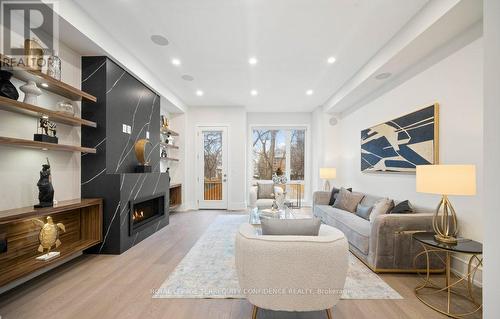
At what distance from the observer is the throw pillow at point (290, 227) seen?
5.27 ft

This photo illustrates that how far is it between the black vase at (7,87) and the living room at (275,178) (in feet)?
0.05

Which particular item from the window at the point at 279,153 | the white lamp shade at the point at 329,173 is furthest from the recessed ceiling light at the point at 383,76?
the window at the point at 279,153

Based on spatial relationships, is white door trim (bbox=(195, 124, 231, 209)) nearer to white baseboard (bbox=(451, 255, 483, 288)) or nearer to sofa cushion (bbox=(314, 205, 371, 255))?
sofa cushion (bbox=(314, 205, 371, 255))

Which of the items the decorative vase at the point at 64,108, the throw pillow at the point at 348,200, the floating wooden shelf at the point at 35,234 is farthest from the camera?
the throw pillow at the point at 348,200

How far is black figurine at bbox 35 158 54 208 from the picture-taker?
2.25 meters

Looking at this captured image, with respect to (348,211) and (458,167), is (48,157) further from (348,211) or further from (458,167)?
(348,211)

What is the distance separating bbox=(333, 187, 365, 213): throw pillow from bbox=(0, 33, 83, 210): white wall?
4.36 metres

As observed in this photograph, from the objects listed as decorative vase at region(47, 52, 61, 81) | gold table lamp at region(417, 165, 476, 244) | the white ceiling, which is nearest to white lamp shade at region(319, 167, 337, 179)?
the white ceiling

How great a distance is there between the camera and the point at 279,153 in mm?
6965

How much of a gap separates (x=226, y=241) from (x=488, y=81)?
11.1 feet

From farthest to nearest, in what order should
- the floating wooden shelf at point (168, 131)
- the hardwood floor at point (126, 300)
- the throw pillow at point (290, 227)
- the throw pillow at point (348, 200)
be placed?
the floating wooden shelf at point (168, 131)
the throw pillow at point (348, 200)
the hardwood floor at point (126, 300)
the throw pillow at point (290, 227)

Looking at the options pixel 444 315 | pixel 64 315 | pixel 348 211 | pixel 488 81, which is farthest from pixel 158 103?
pixel 444 315

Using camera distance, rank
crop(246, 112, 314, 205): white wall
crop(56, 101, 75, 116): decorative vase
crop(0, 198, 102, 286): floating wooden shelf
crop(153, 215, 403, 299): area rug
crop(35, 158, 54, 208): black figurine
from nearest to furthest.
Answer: crop(0, 198, 102, 286): floating wooden shelf, crop(153, 215, 403, 299): area rug, crop(35, 158, 54, 208): black figurine, crop(56, 101, 75, 116): decorative vase, crop(246, 112, 314, 205): white wall

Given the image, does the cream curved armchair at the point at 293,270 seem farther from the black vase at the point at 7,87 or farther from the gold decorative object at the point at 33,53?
the gold decorative object at the point at 33,53
